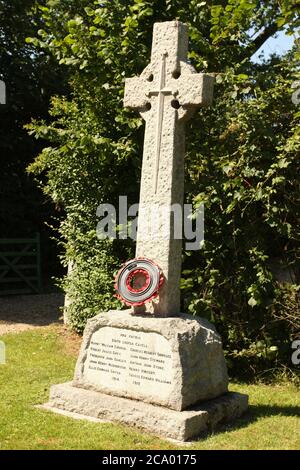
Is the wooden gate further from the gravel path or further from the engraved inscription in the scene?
the engraved inscription

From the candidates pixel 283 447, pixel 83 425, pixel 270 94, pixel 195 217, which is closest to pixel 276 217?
pixel 195 217

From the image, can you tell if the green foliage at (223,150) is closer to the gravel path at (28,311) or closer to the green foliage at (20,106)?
the gravel path at (28,311)

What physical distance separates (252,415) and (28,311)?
7.17m

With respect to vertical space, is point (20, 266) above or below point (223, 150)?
below

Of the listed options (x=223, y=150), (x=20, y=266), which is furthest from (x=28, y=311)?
(x=223, y=150)

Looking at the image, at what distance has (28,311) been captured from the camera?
11.9 m

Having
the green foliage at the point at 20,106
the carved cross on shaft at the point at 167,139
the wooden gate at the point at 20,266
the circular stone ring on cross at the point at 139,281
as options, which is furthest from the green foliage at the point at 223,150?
the green foliage at the point at 20,106

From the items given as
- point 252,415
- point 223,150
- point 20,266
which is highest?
point 223,150

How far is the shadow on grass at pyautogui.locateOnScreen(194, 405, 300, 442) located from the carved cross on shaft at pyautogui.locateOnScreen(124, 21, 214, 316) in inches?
43.9

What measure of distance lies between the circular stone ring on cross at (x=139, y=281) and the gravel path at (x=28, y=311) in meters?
4.80

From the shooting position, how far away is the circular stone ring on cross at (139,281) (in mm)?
5270

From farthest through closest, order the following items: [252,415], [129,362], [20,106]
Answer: [20,106] < [252,415] < [129,362]

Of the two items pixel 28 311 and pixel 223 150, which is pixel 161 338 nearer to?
pixel 223 150

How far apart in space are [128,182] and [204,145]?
1432 millimetres
